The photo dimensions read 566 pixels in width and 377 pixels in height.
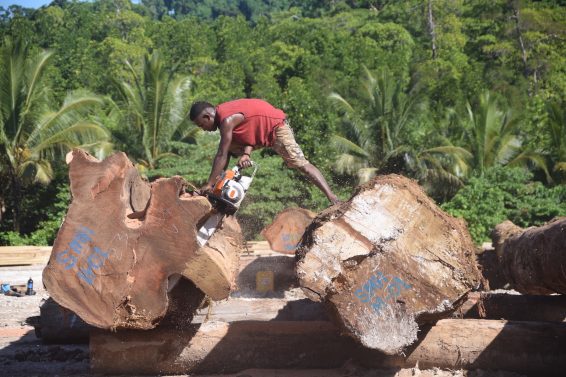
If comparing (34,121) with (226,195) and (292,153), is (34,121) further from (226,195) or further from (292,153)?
(226,195)

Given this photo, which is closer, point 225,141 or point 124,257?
point 124,257

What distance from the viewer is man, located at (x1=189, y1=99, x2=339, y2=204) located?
19.6 ft

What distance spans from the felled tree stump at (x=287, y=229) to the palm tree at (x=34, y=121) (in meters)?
10.8

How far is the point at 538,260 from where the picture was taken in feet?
17.1

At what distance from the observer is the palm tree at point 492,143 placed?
70.2 feet

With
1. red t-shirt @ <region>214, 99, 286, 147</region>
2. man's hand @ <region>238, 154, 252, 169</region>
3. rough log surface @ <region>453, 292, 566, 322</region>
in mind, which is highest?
red t-shirt @ <region>214, 99, 286, 147</region>

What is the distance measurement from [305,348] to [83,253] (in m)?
1.69

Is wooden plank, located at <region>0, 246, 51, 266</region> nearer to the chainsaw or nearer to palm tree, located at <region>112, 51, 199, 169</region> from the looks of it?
palm tree, located at <region>112, 51, 199, 169</region>

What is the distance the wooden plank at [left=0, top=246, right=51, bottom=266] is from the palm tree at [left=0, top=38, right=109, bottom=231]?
21.0 feet

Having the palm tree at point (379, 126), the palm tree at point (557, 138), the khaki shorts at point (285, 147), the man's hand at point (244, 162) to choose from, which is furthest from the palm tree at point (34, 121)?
the man's hand at point (244, 162)

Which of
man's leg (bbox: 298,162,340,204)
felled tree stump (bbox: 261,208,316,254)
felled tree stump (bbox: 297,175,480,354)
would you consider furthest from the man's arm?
felled tree stump (bbox: 261,208,316,254)

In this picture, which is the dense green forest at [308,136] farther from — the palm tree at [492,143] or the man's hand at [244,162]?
the man's hand at [244,162]

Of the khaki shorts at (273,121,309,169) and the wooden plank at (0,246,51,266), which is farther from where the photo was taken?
the wooden plank at (0,246,51,266)

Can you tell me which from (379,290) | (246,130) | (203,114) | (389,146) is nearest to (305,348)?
(379,290)
